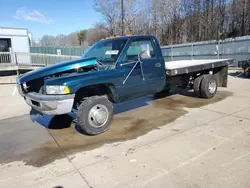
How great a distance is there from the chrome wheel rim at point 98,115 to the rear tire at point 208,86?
3.51 metres

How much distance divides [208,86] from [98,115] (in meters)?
3.93

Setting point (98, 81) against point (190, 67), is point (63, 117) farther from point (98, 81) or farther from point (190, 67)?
point (190, 67)

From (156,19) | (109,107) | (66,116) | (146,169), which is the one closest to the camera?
(146,169)

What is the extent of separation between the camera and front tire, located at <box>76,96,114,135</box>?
166 inches

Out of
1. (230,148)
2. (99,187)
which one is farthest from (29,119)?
(230,148)

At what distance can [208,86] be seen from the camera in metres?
6.69

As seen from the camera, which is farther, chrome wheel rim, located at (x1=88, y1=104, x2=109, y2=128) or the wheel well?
the wheel well

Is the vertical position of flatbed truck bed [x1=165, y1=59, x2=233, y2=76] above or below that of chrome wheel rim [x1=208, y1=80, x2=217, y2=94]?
above

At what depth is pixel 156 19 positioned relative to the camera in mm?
31484

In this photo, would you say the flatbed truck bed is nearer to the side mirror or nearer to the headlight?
the side mirror

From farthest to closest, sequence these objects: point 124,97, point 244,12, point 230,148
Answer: point 244,12
point 124,97
point 230,148

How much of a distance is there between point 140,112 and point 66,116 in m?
2.01

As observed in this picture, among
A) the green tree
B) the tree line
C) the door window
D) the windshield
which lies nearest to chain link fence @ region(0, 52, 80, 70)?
the windshield

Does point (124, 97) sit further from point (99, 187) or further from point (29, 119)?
point (29, 119)
